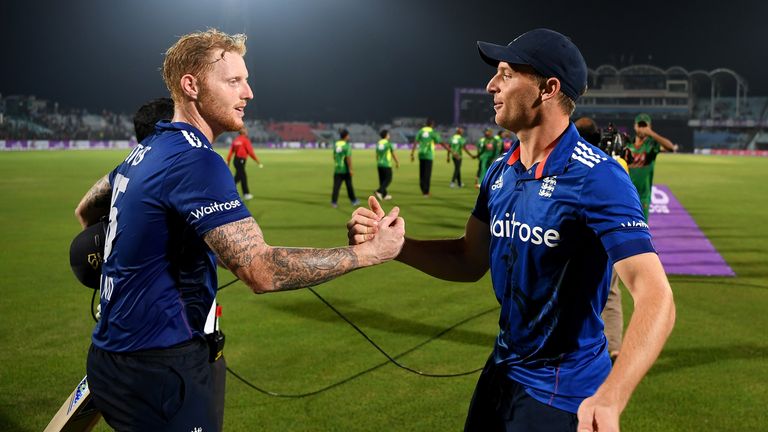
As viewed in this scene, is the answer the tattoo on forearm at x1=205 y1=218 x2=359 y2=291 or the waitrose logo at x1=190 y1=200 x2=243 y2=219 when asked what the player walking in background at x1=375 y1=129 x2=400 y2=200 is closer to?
the tattoo on forearm at x1=205 y1=218 x2=359 y2=291

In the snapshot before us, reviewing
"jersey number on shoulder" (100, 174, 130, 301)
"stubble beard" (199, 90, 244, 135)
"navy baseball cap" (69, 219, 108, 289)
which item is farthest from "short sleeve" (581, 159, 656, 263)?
"navy baseball cap" (69, 219, 108, 289)

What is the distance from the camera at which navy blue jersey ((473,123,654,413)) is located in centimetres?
254

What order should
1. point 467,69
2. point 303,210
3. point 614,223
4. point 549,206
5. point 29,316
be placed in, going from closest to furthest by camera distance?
point 614,223 < point 549,206 < point 29,316 < point 303,210 < point 467,69

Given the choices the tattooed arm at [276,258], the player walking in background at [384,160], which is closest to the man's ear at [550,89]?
the tattooed arm at [276,258]

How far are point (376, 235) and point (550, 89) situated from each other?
904 millimetres

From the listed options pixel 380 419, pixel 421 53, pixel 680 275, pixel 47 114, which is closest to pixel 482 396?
pixel 380 419

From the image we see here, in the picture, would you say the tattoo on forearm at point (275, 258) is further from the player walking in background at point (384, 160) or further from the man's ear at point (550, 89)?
the player walking in background at point (384, 160)

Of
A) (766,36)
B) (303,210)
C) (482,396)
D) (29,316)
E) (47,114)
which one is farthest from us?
(766,36)

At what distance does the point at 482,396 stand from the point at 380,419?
243 cm

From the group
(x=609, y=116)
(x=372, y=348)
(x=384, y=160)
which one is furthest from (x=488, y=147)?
(x=609, y=116)

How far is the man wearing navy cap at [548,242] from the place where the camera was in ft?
8.14

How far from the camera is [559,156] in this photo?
267 cm

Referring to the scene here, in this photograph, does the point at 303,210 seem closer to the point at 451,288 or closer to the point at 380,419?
the point at 451,288

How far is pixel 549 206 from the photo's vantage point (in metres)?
2.60
